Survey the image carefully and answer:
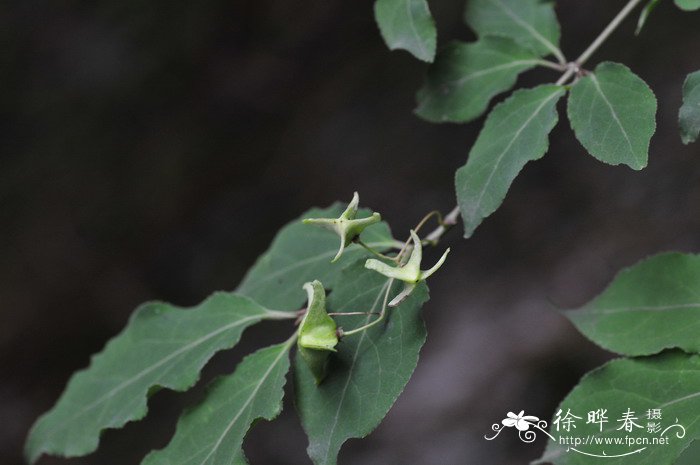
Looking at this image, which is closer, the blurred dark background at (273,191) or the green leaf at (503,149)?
the green leaf at (503,149)

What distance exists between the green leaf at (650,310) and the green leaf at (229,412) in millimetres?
322

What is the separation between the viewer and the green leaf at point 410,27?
2.60 feet

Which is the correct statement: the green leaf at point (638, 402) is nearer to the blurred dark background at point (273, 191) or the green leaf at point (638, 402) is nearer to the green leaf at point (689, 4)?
the green leaf at point (689, 4)

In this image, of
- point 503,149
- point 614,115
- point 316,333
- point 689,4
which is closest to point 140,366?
point 316,333

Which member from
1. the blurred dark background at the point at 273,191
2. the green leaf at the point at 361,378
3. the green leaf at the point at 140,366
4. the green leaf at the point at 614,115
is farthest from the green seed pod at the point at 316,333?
the blurred dark background at the point at 273,191

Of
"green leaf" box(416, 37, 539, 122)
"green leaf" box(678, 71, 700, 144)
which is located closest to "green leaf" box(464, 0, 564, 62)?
"green leaf" box(416, 37, 539, 122)

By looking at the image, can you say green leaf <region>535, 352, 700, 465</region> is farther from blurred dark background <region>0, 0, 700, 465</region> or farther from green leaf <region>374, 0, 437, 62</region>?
blurred dark background <region>0, 0, 700, 465</region>

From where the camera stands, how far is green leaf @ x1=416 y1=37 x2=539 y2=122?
2.97 feet

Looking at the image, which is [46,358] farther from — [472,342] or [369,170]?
[472,342]

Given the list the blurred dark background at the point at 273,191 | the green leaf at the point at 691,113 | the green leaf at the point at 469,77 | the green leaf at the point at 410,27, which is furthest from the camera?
the blurred dark background at the point at 273,191

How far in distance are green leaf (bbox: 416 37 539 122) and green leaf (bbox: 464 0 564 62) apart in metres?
0.02

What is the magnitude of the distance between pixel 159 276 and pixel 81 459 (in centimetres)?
56

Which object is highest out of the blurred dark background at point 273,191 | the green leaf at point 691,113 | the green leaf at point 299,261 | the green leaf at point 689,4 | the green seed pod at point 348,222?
the green seed pod at point 348,222

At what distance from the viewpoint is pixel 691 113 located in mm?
646
